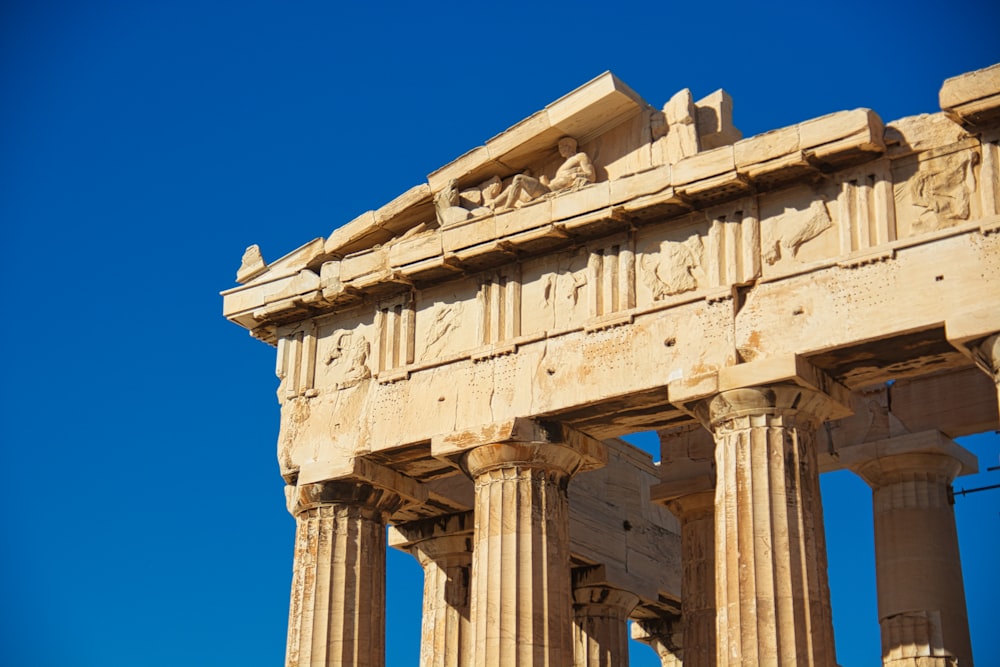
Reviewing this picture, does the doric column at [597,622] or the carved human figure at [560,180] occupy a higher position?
the carved human figure at [560,180]

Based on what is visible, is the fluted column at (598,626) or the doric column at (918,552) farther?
the fluted column at (598,626)

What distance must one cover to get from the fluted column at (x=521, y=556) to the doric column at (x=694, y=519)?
413 centimetres

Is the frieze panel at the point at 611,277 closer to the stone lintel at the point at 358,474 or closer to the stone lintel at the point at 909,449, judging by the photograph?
the stone lintel at the point at 358,474

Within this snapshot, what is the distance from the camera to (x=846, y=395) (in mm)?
26797

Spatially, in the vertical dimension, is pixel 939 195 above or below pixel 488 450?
above

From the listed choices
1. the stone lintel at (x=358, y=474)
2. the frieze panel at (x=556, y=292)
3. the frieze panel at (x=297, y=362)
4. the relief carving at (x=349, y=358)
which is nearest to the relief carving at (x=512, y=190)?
the frieze panel at (x=556, y=292)

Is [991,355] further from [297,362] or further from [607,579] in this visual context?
[607,579]

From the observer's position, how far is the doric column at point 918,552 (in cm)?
2992

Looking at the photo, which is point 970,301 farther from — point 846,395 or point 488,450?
point 488,450

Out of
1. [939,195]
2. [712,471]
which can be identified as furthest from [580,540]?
[939,195]

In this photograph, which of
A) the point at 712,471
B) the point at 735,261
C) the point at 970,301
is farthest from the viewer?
the point at 712,471

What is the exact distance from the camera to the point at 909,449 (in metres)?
30.8

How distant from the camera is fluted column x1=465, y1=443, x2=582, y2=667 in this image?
89.5 feet

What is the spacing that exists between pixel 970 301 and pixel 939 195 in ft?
5.70
